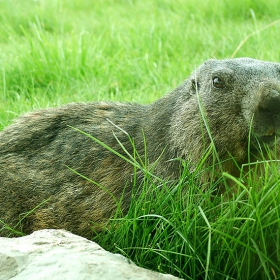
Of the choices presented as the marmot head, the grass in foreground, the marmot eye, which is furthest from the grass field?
the marmot eye

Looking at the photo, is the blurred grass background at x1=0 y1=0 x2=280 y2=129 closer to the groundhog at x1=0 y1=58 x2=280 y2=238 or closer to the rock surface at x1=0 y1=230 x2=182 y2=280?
the groundhog at x1=0 y1=58 x2=280 y2=238

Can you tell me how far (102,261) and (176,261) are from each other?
562 millimetres

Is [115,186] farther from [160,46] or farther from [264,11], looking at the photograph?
[264,11]

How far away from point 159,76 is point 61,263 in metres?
4.02

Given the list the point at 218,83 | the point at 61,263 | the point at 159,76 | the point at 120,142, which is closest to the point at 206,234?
the point at 61,263

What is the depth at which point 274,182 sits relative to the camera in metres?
3.49

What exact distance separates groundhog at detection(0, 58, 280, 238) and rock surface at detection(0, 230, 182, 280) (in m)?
0.70

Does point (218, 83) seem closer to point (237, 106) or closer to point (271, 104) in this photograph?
point (237, 106)

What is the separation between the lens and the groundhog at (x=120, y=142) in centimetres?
388

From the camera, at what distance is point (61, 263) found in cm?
295

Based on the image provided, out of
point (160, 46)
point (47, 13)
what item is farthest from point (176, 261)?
point (47, 13)

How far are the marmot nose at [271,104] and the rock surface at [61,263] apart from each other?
1.28 m

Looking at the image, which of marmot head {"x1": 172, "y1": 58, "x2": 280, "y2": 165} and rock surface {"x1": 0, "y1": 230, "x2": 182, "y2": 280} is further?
marmot head {"x1": 172, "y1": 58, "x2": 280, "y2": 165}

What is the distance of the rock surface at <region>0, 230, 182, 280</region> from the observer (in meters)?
2.88
